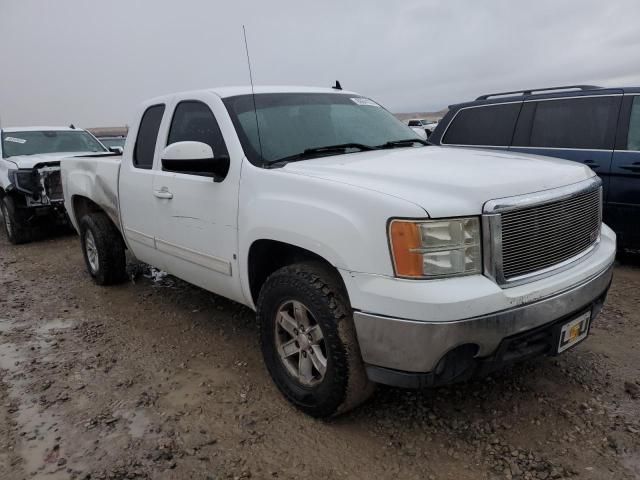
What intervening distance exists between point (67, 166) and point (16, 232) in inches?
113

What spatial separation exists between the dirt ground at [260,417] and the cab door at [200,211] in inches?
24.8

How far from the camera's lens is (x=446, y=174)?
8.14 ft

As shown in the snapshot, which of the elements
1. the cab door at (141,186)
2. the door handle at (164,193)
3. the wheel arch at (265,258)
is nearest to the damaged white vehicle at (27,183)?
the cab door at (141,186)

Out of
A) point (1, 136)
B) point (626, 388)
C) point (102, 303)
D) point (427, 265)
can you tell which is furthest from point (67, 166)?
point (626, 388)

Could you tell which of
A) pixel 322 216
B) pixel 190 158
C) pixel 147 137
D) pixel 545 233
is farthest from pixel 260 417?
pixel 147 137

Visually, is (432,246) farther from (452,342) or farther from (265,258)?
(265,258)

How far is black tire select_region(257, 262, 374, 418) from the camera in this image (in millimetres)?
2453

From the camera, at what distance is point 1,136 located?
338 inches

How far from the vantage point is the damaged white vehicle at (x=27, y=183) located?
23.9 feet

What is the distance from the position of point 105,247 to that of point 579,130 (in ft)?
16.2

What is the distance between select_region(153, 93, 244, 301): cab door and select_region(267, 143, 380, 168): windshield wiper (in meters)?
0.27

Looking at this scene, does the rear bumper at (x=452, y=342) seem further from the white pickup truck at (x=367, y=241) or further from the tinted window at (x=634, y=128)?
the tinted window at (x=634, y=128)

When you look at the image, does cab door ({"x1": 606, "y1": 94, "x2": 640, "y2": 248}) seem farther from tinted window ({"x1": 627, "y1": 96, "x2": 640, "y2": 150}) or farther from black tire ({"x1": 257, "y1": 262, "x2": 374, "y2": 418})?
black tire ({"x1": 257, "y1": 262, "x2": 374, "y2": 418})

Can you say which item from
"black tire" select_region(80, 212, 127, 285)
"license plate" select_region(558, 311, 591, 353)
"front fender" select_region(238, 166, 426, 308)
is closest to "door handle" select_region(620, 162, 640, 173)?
"license plate" select_region(558, 311, 591, 353)
